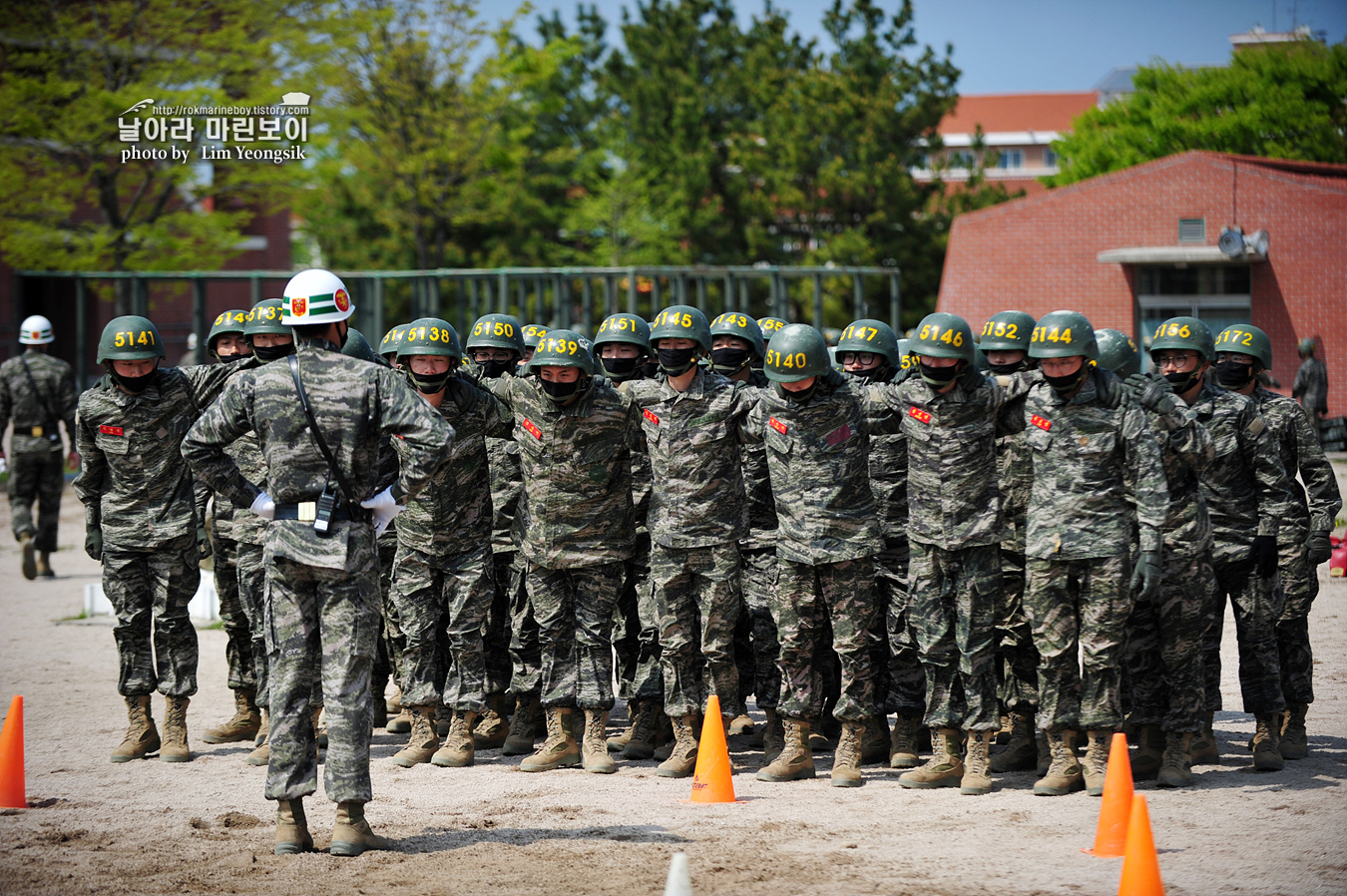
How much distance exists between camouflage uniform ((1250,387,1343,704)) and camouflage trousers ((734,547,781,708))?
2.96 meters

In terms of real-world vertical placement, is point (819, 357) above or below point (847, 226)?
below

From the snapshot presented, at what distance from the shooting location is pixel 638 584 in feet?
27.0

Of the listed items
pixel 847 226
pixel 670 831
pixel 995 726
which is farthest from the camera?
pixel 847 226

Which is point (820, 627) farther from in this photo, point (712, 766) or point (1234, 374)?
point (1234, 374)

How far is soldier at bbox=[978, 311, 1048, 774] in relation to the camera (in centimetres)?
777

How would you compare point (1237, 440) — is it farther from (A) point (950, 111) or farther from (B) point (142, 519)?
(A) point (950, 111)

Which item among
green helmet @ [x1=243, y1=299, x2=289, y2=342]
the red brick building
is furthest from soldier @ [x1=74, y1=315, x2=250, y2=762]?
the red brick building

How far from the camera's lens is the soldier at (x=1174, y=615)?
7.38 m

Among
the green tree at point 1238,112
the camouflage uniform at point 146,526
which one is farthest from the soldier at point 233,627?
the green tree at point 1238,112

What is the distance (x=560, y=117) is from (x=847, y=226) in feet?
41.0

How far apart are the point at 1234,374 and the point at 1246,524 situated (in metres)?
0.95

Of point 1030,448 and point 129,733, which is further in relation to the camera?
point 129,733

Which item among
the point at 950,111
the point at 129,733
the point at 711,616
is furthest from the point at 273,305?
the point at 950,111

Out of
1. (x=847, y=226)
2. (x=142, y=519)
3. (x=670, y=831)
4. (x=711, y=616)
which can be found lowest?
(x=670, y=831)
